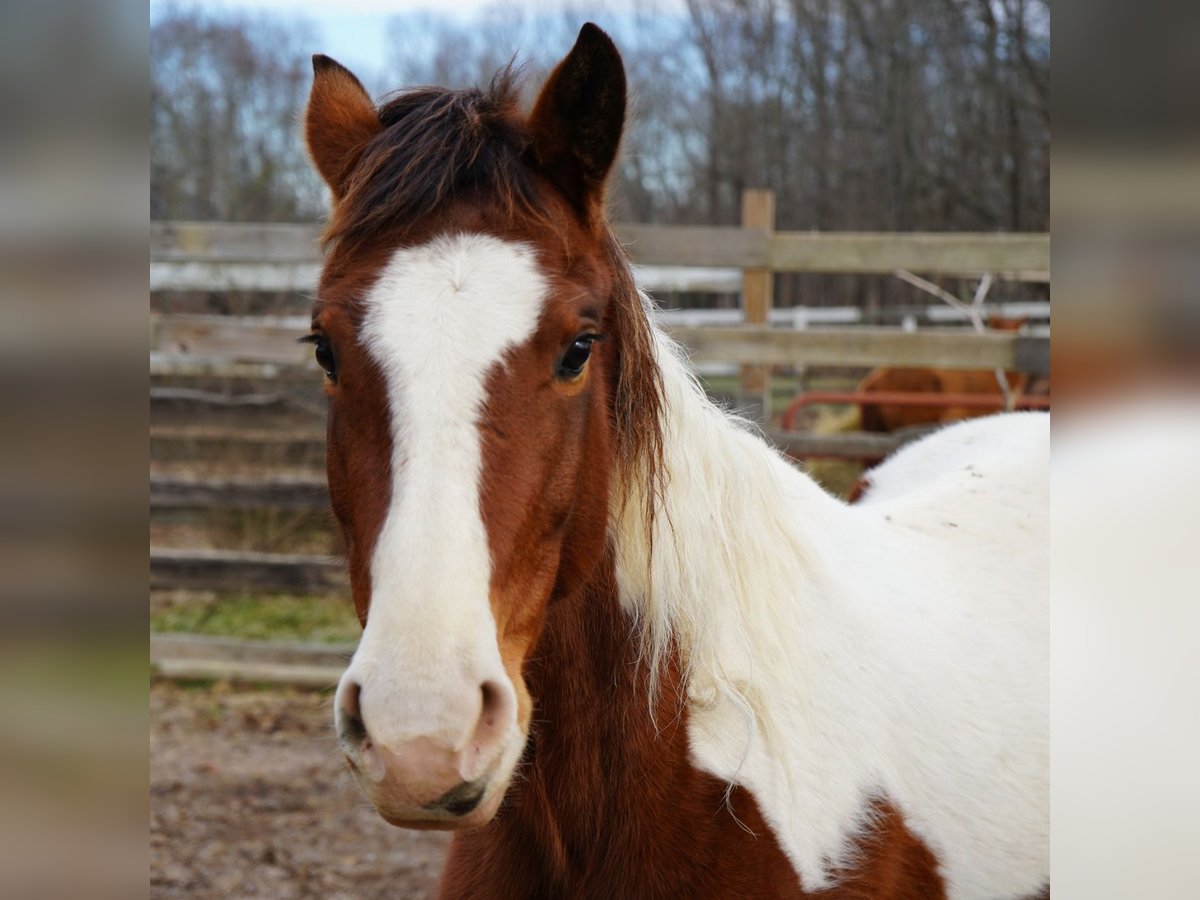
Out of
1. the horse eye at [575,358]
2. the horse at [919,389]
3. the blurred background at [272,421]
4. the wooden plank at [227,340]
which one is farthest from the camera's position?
the horse at [919,389]

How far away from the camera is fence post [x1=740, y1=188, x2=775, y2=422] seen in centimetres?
625

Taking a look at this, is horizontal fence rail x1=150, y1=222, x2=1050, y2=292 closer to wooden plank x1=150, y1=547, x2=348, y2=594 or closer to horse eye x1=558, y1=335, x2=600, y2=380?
wooden plank x1=150, y1=547, x2=348, y2=594

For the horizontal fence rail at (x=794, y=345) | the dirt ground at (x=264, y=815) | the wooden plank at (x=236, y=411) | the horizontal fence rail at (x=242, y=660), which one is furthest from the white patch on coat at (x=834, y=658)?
the wooden plank at (x=236, y=411)

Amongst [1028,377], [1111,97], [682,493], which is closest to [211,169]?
[1028,377]

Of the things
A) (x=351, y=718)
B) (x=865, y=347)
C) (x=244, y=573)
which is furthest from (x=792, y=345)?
(x=351, y=718)

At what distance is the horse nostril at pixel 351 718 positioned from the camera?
48.9 inches

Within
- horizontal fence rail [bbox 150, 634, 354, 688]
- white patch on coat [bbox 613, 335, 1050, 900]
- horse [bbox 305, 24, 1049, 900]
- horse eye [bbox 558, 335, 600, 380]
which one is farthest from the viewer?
horizontal fence rail [bbox 150, 634, 354, 688]

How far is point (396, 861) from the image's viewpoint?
4035 mm

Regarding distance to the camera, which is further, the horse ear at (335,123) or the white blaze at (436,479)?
the horse ear at (335,123)

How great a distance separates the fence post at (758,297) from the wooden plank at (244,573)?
2.85 metres

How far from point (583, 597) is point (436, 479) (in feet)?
1.84

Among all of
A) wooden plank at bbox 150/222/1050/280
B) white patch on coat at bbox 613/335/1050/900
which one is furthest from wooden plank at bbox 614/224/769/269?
white patch on coat at bbox 613/335/1050/900

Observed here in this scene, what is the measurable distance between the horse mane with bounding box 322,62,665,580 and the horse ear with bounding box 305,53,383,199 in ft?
0.14

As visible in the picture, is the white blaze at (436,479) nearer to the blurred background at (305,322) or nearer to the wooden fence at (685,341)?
the blurred background at (305,322)
